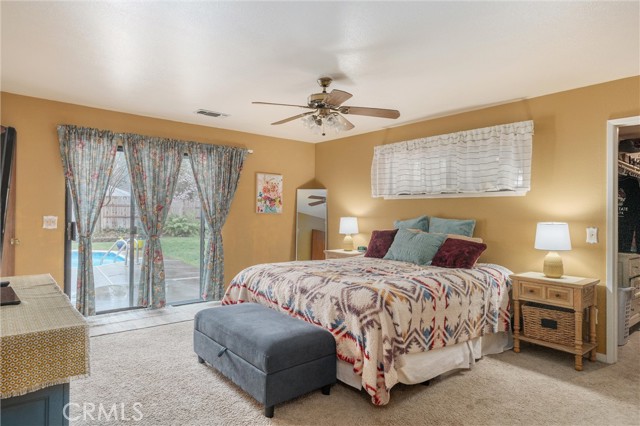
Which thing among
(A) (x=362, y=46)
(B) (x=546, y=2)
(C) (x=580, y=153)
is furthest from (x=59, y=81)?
(C) (x=580, y=153)

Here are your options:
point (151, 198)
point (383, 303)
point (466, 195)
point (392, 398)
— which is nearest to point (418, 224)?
point (466, 195)

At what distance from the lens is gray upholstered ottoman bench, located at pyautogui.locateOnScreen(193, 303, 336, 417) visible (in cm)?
237

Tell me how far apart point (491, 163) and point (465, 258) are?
4.06ft

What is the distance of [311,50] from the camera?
287cm

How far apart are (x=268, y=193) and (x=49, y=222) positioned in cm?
294

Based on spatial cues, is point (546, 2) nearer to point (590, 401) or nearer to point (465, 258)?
point (465, 258)

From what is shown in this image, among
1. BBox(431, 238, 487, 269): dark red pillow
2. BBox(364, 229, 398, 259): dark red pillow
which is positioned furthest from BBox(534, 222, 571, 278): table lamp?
BBox(364, 229, 398, 259): dark red pillow

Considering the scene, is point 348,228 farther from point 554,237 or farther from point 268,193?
point 554,237

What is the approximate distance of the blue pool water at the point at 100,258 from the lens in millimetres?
4438

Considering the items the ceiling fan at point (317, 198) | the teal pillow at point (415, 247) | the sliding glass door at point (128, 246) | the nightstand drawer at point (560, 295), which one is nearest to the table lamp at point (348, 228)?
the ceiling fan at point (317, 198)

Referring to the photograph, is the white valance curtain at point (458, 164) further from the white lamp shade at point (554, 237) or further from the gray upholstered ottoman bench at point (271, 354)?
the gray upholstered ottoman bench at point (271, 354)

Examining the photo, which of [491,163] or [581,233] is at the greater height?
[491,163]

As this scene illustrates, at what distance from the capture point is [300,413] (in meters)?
2.42

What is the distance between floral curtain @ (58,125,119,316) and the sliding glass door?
0.58ft
